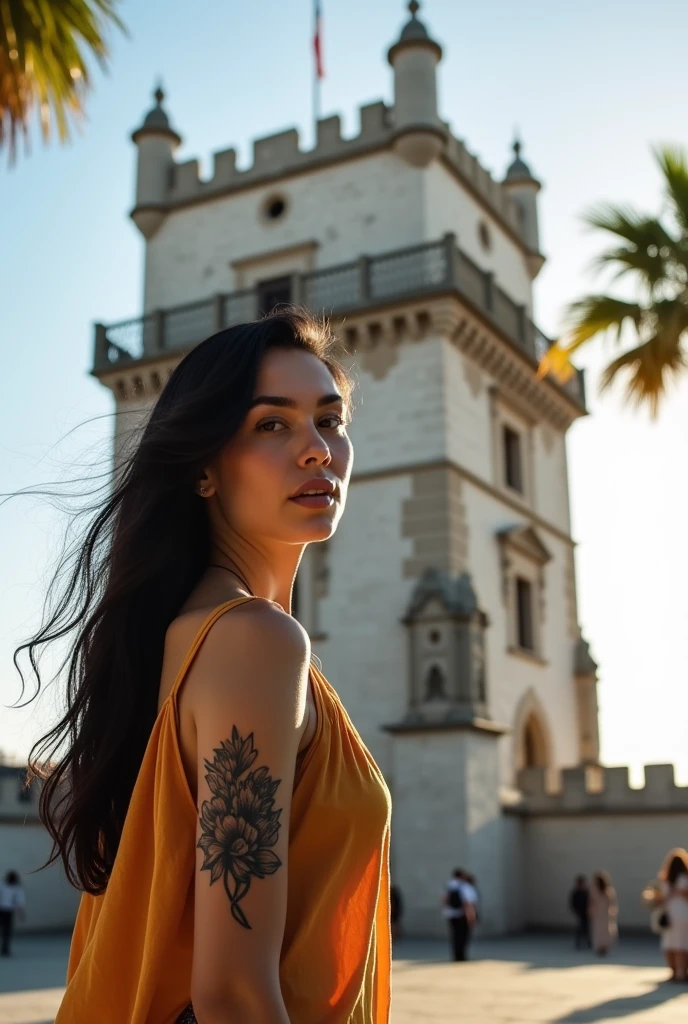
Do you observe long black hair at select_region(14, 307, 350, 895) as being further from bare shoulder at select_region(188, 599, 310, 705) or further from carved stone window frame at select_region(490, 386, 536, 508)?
carved stone window frame at select_region(490, 386, 536, 508)

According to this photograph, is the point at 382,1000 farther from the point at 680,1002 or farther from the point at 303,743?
the point at 680,1002

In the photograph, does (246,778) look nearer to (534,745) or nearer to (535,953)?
(535,953)

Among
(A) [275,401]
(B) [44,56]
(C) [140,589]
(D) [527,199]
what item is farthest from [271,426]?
(D) [527,199]

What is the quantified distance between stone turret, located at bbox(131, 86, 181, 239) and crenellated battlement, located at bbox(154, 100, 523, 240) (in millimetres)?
224

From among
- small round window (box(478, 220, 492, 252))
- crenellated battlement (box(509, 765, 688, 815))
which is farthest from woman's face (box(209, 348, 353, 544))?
small round window (box(478, 220, 492, 252))

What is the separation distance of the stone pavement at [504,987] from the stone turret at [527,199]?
17.2 m

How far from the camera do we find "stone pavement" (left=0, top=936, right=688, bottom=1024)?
927 cm

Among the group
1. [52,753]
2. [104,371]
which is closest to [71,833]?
[52,753]

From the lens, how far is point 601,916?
16.2 metres

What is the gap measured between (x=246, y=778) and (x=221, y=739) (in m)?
0.06

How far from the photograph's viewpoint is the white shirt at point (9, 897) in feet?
54.4

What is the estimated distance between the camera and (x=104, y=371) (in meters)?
24.7

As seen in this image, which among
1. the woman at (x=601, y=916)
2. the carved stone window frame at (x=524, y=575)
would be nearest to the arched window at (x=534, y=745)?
the carved stone window frame at (x=524, y=575)

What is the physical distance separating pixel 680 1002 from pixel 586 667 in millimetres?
14737
